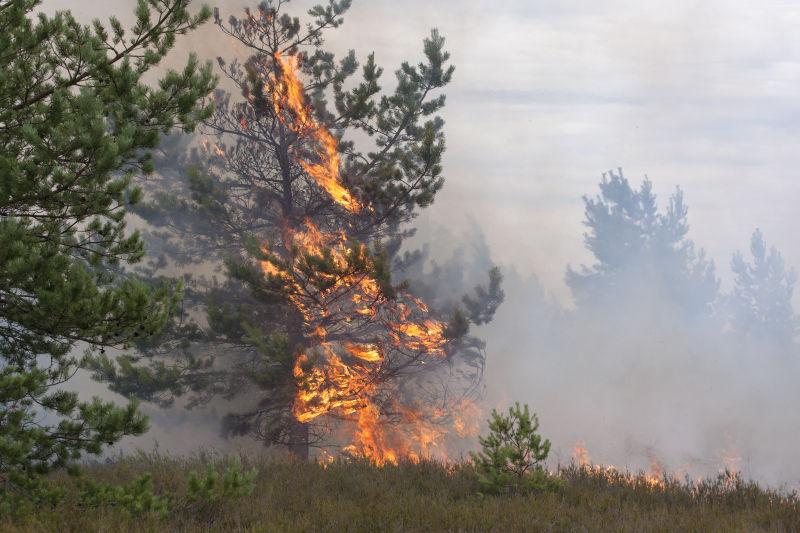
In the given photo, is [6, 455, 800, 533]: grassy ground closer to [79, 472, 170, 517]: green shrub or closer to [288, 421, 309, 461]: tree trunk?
[79, 472, 170, 517]: green shrub

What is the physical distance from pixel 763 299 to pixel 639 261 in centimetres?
1492

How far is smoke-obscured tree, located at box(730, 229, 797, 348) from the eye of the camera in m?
74.2

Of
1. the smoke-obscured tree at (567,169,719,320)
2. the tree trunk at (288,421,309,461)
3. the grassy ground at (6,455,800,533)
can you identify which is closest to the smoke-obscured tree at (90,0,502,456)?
the tree trunk at (288,421,309,461)

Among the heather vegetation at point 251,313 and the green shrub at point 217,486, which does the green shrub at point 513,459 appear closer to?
the heather vegetation at point 251,313

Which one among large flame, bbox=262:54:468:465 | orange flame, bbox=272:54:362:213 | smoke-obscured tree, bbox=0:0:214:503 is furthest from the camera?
orange flame, bbox=272:54:362:213

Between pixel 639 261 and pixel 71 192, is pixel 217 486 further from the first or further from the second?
pixel 639 261

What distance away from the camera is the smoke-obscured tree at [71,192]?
714cm

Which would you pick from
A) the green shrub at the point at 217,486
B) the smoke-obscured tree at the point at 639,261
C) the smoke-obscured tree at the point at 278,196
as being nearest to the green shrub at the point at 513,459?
the green shrub at the point at 217,486

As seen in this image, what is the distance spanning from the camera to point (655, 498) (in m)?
9.23

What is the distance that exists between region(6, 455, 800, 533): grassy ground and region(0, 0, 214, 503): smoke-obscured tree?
2.82 feet

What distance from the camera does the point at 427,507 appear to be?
8.03 metres

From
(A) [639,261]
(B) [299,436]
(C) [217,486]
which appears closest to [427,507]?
(C) [217,486]

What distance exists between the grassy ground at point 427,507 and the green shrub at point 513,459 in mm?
299

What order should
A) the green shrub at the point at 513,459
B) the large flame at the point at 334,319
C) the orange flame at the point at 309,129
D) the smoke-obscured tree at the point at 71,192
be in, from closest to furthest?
the smoke-obscured tree at the point at 71,192 < the green shrub at the point at 513,459 < the large flame at the point at 334,319 < the orange flame at the point at 309,129
